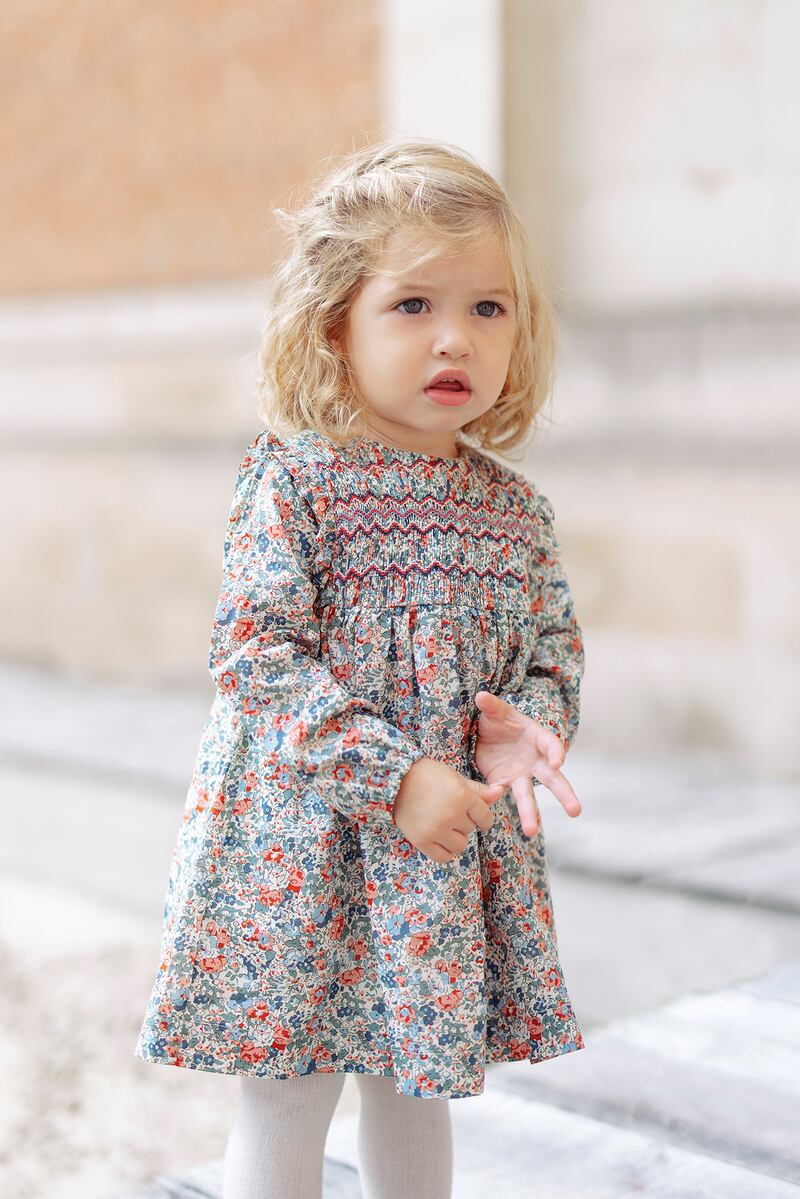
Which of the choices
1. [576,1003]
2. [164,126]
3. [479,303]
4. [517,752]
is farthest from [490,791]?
[164,126]

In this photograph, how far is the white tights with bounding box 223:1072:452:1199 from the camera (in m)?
1.54

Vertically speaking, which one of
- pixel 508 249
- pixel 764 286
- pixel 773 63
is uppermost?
pixel 773 63

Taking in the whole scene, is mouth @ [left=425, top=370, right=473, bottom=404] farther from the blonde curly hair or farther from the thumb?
the thumb

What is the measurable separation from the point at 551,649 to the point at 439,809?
0.34 m

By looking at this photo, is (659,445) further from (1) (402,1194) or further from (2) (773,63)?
(1) (402,1194)

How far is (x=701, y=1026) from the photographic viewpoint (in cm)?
245

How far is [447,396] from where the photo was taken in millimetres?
1516

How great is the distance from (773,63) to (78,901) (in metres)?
2.94

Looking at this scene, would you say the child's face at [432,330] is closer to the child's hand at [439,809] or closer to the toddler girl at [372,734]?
the toddler girl at [372,734]

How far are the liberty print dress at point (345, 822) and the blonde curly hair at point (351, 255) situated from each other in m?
0.06

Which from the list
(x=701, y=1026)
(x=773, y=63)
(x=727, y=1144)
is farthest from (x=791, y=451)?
(x=727, y=1144)

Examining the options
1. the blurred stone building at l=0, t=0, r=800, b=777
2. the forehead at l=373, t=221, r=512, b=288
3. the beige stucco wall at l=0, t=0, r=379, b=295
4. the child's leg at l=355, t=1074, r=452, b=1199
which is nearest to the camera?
the forehead at l=373, t=221, r=512, b=288

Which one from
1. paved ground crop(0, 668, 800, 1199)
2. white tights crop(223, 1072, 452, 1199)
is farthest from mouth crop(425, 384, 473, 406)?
paved ground crop(0, 668, 800, 1199)

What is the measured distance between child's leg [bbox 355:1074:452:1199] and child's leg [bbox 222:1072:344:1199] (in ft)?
0.27
